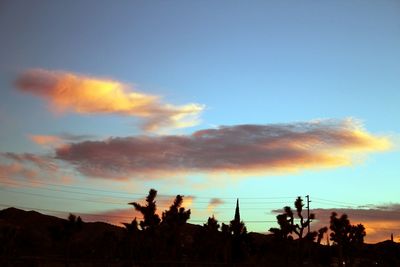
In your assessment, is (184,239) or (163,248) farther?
(184,239)

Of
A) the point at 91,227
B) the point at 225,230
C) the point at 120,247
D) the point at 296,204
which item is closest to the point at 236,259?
the point at 225,230

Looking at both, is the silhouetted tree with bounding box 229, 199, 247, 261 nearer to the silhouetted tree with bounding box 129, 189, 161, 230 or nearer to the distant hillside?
the distant hillside

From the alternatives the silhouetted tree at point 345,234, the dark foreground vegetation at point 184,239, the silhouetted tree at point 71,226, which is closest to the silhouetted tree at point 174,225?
the dark foreground vegetation at point 184,239

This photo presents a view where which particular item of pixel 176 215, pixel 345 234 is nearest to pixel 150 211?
pixel 176 215

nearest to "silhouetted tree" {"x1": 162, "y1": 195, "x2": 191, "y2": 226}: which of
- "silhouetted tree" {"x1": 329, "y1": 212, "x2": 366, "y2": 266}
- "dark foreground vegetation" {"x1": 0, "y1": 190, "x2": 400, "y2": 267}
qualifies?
"dark foreground vegetation" {"x1": 0, "y1": 190, "x2": 400, "y2": 267}

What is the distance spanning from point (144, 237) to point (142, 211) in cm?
311

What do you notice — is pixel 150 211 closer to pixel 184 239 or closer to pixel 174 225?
pixel 174 225

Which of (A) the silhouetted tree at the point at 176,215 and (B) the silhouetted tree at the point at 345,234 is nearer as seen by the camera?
(A) the silhouetted tree at the point at 176,215

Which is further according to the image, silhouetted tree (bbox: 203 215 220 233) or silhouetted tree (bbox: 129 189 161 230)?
silhouetted tree (bbox: 203 215 220 233)

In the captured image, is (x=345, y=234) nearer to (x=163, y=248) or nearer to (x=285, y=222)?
(x=285, y=222)

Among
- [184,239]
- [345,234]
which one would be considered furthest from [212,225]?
[345,234]

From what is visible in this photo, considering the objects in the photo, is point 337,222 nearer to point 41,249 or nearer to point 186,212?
point 186,212

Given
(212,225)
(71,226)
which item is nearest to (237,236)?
(212,225)

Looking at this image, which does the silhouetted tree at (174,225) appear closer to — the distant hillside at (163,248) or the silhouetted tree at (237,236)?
the distant hillside at (163,248)
